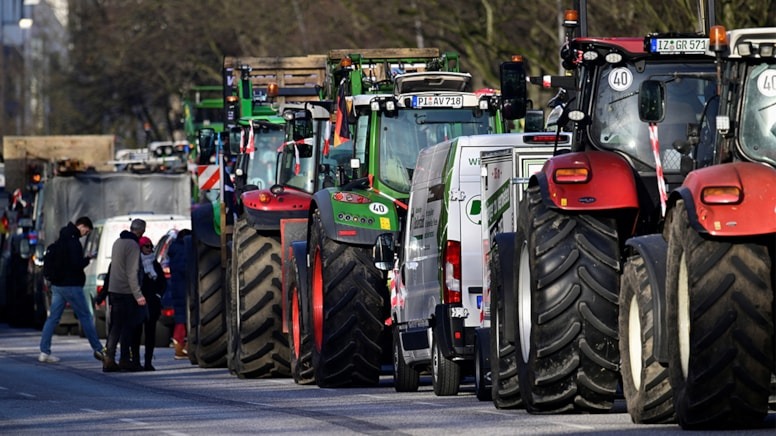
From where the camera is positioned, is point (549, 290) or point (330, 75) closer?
point (549, 290)

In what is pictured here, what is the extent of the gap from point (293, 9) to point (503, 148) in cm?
4521

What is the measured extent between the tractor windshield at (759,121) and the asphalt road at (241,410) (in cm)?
165

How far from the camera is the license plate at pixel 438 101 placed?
20.6 meters

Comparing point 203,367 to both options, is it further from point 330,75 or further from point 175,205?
point 175,205

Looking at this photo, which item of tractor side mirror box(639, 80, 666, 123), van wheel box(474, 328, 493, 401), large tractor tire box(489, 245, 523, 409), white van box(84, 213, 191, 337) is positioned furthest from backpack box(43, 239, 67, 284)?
tractor side mirror box(639, 80, 666, 123)

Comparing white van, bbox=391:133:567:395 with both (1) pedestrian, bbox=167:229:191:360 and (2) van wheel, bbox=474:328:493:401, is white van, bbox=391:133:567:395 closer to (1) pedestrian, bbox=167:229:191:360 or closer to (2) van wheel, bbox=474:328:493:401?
(2) van wheel, bbox=474:328:493:401

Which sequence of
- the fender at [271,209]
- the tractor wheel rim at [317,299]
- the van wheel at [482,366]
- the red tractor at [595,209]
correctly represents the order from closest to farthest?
the red tractor at [595,209] → the van wheel at [482,366] → the tractor wheel rim at [317,299] → the fender at [271,209]

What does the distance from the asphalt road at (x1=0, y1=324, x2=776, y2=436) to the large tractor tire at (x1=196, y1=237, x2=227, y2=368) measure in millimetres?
601

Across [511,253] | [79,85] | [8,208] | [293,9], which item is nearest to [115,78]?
[79,85]

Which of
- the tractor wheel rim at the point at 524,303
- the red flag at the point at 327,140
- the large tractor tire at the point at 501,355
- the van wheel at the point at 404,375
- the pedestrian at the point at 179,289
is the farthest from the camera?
the pedestrian at the point at 179,289

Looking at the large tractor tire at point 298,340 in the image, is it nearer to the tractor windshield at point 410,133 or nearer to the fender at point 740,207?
the tractor windshield at point 410,133

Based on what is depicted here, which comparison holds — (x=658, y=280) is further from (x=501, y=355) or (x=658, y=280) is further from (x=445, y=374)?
(x=445, y=374)

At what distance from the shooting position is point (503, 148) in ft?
58.1

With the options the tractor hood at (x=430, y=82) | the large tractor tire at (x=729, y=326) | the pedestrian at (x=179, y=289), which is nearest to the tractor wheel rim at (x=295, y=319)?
the tractor hood at (x=430, y=82)
